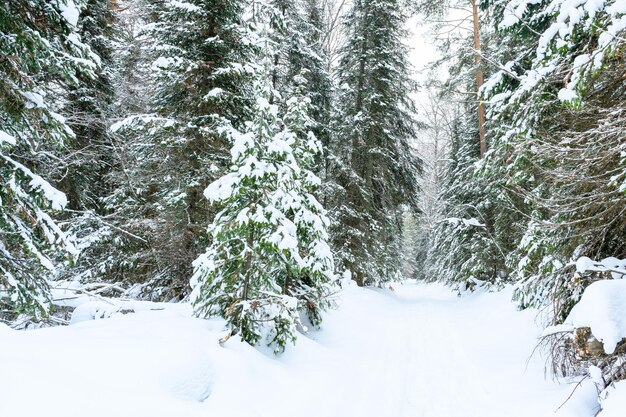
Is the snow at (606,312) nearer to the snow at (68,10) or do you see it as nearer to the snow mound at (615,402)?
the snow mound at (615,402)

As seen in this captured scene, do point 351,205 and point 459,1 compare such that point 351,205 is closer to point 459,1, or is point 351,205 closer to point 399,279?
point 399,279

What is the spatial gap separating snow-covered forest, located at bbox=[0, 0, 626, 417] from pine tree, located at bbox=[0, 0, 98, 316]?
0.03 meters

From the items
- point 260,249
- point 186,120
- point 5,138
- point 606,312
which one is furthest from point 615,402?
point 186,120

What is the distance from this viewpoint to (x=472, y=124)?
15.7 metres

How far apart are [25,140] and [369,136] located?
1152 centimetres

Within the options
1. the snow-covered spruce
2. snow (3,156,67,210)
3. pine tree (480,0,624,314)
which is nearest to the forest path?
pine tree (480,0,624,314)

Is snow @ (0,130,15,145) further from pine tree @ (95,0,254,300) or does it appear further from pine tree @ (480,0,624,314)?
pine tree @ (480,0,624,314)

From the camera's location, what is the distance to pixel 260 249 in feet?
16.8

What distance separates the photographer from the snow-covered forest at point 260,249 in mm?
3305

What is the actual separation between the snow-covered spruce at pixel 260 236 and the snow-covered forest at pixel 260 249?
32 mm

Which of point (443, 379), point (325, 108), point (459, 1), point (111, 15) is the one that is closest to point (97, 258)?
point (111, 15)

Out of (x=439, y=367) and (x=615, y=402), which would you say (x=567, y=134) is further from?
(x=439, y=367)

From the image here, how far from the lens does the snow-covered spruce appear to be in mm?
4867

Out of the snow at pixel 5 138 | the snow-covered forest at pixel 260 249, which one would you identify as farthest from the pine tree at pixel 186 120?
the snow at pixel 5 138
